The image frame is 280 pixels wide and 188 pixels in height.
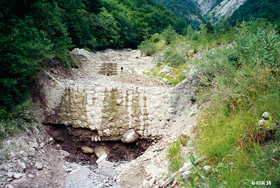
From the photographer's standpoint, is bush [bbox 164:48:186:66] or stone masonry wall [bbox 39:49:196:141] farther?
bush [bbox 164:48:186:66]

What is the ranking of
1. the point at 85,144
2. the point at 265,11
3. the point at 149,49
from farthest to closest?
the point at 265,11 < the point at 149,49 < the point at 85,144

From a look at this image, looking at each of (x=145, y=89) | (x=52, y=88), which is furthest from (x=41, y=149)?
(x=145, y=89)

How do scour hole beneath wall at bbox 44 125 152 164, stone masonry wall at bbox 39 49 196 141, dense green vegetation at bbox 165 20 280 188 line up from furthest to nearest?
stone masonry wall at bbox 39 49 196 141
scour hole beneath wall at bbox 44 125 152 164
dense green vegetation at bbox 165 20 280 188

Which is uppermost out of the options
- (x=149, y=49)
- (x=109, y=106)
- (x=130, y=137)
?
(x=149, y=49)

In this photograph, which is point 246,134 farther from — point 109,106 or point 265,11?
point 265,11

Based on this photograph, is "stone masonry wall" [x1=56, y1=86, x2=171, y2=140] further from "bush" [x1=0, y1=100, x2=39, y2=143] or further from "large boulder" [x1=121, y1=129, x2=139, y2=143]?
"bush" [x1=0, y1=100, x2=39, y2=143]

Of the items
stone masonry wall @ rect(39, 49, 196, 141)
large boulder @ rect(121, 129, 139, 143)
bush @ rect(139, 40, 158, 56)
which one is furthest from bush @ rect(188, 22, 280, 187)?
bush @ rect(139, 40, 158, 56)

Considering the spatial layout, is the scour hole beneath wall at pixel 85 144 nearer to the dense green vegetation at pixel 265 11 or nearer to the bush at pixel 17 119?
the bush at pixel 17 119

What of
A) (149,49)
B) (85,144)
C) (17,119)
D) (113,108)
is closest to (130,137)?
(113,108)

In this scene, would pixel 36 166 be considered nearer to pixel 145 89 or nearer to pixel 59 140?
pixel 59 140

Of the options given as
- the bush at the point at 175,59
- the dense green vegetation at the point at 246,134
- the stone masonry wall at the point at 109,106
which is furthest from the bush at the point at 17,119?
the bush at the point at 175,59

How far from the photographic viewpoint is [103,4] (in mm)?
23016

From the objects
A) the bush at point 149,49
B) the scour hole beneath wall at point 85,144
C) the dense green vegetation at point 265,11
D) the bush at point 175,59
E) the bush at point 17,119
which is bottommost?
the scour hole beneath wall at point 85,144

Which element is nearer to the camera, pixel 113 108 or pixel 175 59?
pixel 113 108
